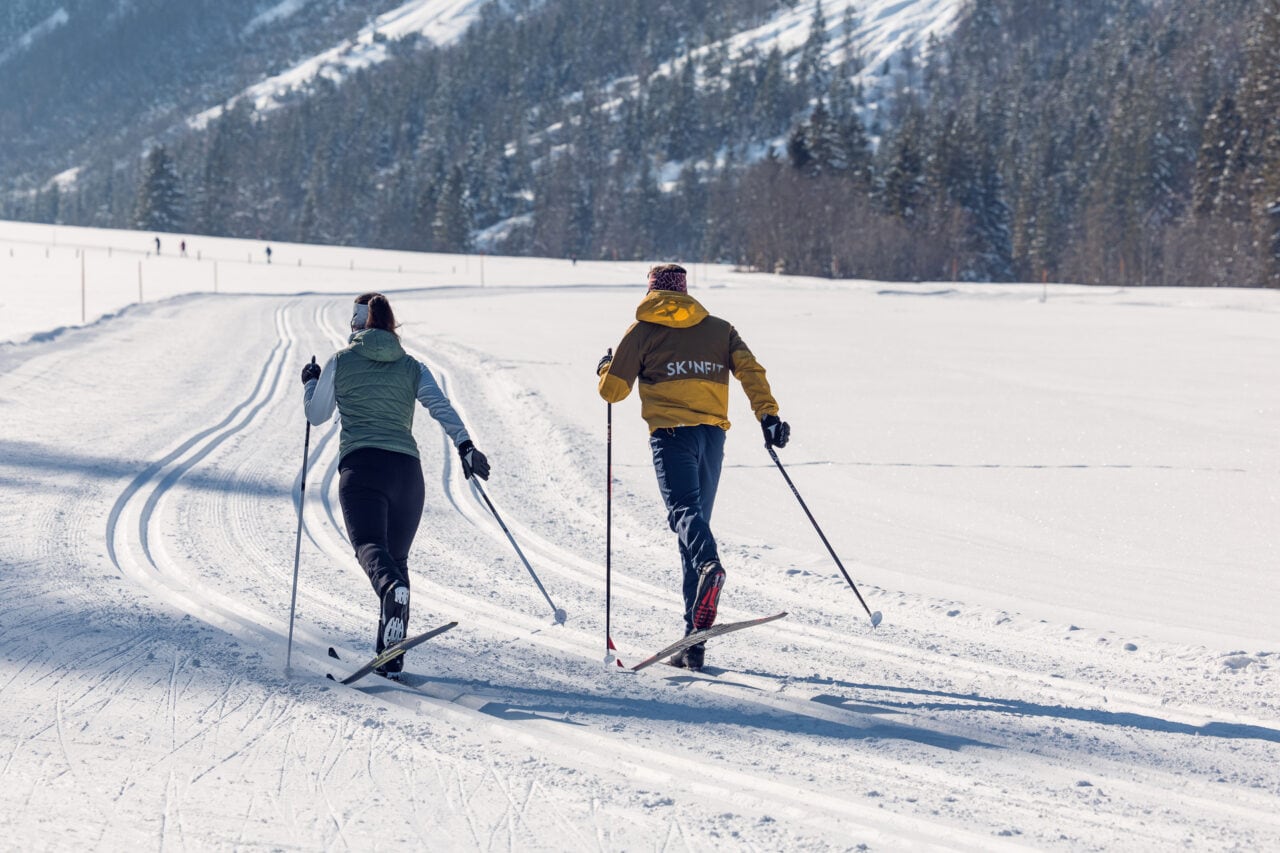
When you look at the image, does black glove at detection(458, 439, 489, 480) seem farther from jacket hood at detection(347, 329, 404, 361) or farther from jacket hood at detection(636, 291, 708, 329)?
jacket hood at detection(636, 291, 708, 329)

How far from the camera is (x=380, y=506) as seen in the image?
17.1 ft

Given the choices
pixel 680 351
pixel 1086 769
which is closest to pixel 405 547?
pixel 680 351

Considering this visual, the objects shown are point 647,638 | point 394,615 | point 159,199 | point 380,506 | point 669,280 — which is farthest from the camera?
point 159,199

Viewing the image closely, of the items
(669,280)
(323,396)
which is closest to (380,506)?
(323,396)

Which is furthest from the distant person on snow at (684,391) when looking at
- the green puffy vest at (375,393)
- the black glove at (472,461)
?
the green puffy vest at (375,393)

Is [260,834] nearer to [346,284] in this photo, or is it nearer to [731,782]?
[731,782]

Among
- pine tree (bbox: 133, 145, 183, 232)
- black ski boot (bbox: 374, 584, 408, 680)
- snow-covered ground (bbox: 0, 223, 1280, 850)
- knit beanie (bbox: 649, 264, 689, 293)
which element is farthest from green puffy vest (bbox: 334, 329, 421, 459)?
pine tree (bbox: 133, 145, 183, 232)

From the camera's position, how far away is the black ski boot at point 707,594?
526cm

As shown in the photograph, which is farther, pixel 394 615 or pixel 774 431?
pixel 774 431

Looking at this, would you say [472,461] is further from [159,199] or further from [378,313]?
[159,199]

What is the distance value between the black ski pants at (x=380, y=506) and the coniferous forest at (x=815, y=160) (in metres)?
53.0

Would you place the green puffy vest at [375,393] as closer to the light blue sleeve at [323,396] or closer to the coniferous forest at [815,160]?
the light blue sleeve at [323,396]

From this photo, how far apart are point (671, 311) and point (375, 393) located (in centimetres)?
148

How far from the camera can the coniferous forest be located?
222ft
